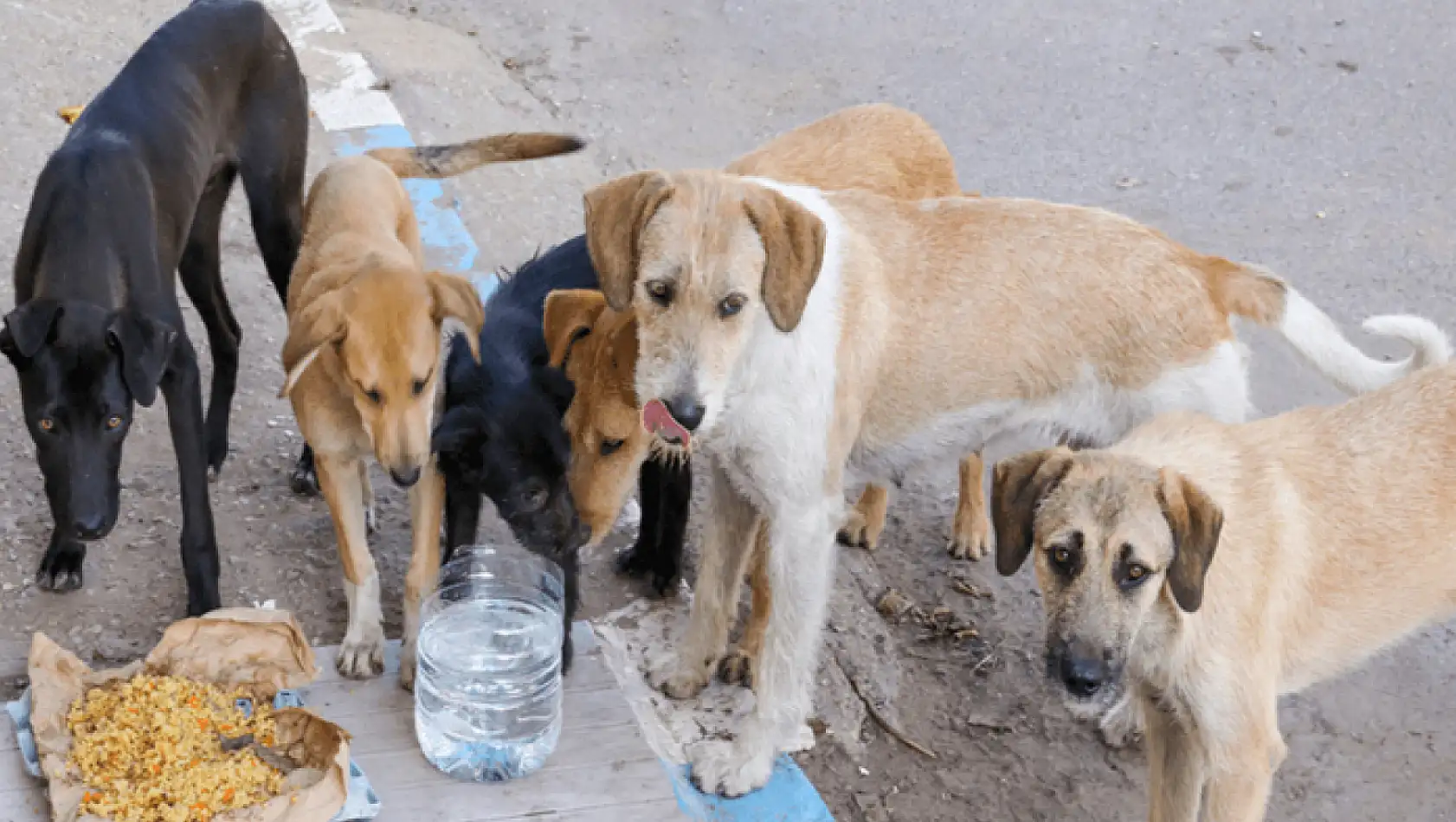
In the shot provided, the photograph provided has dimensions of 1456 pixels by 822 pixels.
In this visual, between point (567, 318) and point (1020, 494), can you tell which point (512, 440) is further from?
point (1020, 494)

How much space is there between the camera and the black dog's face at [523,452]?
13.4 ft

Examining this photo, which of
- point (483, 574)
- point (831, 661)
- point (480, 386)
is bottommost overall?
point (831, 661)

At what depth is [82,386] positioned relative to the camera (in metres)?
4.04

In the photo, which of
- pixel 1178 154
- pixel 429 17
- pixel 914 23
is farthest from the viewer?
pixel 914 23

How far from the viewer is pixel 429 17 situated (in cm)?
945

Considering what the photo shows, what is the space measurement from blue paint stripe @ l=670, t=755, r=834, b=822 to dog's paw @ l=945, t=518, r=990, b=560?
1.49 meters

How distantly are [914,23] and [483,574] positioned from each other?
661cm

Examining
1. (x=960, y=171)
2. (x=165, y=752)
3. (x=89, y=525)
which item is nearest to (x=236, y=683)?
(x=165, y=752)

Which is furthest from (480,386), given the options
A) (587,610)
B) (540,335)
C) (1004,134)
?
(1004,134)

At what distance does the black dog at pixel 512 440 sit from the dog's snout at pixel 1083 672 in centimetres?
140

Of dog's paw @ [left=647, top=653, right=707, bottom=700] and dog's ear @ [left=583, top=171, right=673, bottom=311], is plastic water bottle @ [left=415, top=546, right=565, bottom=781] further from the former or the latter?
dog's ear @ [left=583, top=171, right=673, bottom=311]

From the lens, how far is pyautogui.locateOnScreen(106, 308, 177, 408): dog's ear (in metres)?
3.99

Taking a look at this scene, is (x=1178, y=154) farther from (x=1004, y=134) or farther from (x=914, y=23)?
(x=914, y=23)

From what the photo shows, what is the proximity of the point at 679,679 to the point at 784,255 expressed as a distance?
1.63 metres
